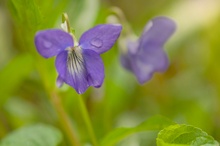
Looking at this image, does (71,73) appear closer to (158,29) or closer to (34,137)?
(34,137)

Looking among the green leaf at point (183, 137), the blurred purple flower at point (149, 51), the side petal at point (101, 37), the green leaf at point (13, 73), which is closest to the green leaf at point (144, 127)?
the green leaf at point (183, 137)

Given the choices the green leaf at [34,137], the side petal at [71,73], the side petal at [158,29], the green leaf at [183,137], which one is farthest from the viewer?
the side petal at [158,29]

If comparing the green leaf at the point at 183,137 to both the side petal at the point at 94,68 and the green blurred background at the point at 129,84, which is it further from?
the green blurred background at the point at 129,84

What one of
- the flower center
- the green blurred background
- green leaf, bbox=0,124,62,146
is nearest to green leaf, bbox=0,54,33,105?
the green blurred background

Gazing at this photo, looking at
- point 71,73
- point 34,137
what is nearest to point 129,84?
point 34,137

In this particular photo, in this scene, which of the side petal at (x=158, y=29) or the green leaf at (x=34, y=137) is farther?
the side petal at (x=158, y=29)

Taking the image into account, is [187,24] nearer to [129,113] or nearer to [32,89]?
[129,113]

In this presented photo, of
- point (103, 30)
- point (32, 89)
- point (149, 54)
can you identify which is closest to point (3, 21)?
point (32, 89)
